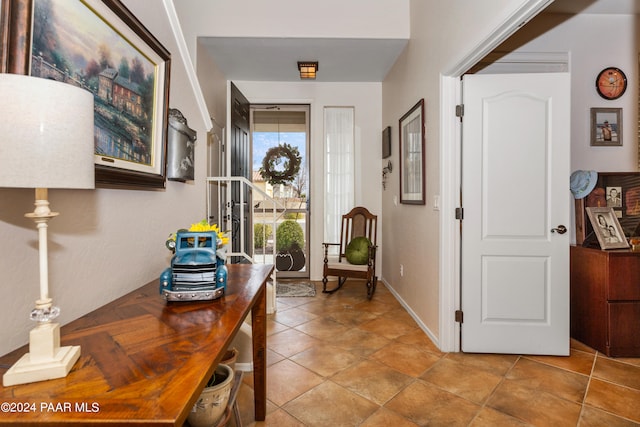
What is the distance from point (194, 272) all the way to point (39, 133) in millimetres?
712

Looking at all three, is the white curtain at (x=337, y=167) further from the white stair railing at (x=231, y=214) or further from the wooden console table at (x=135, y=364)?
the wooden console table at (x=135, y=364)

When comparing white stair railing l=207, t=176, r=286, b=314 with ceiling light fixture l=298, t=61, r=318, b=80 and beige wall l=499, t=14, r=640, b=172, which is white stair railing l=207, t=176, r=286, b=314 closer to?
ceiling light fixture l=298, t=61, r=318, b=80

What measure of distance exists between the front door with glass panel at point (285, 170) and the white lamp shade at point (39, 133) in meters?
4.01

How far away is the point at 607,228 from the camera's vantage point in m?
2.49

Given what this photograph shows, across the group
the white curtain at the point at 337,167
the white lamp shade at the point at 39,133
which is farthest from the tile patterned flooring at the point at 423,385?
the white curtain at the point at 337,167

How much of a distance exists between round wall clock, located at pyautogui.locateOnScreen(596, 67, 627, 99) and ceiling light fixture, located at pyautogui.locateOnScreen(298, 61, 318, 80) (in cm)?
281

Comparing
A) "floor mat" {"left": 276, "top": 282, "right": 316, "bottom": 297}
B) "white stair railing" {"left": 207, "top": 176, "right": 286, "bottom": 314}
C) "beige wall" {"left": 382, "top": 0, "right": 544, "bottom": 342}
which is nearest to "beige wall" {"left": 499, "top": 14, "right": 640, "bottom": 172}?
"beige wall" {"left": 382, "top": 0, "right": 544, "bottom": 342}

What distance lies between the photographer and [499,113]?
2.36 meters

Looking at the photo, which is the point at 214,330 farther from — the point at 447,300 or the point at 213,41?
the point at 213,41

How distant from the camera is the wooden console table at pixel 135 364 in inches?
23.5

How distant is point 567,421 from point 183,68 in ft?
9.67

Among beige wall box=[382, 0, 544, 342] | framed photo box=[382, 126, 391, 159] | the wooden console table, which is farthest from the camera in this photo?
framed photo box=[382, 126, 391, 159]

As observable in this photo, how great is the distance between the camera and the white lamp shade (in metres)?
0.61

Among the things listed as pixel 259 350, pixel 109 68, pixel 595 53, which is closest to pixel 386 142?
pixel 595 53
